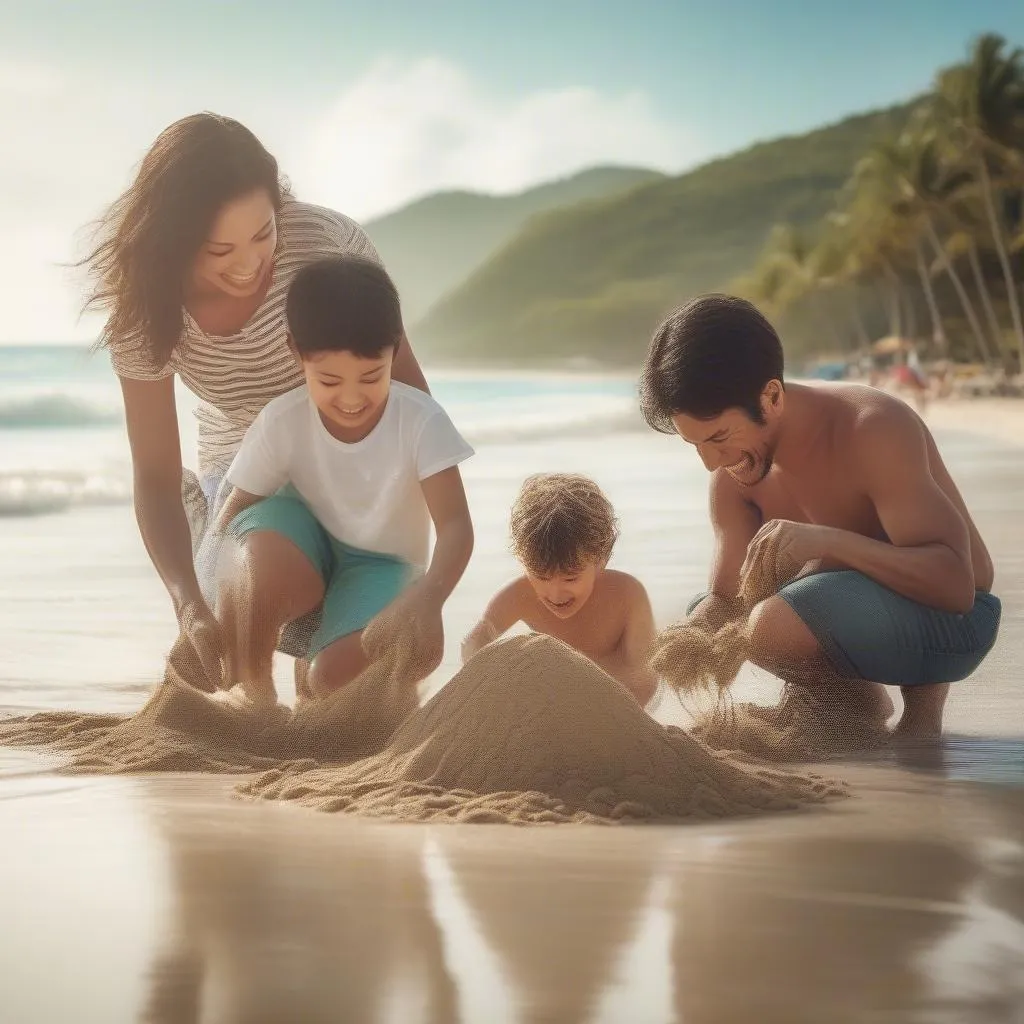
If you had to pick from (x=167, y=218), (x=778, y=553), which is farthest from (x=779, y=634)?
(x=167, y=218)

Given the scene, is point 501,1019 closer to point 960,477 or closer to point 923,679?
point 923,679

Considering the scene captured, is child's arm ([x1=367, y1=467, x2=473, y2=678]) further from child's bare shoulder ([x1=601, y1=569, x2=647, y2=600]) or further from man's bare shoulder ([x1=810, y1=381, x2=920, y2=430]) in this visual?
man's bare shoulder ([x1=810, y1=381, x2=920, y2=430])

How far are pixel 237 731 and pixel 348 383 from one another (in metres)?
0.82

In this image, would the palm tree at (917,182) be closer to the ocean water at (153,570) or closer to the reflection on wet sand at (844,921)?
the ocean water at (153,570)

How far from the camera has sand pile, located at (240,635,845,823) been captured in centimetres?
298

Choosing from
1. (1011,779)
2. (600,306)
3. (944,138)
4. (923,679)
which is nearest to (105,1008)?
(1011,779)

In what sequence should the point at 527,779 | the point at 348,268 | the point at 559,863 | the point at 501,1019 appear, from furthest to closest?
the point at 348,268, the point at 527,779, the point at 559,863, the point at 501,1019

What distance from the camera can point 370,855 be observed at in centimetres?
265

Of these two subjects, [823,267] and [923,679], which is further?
[823,267]

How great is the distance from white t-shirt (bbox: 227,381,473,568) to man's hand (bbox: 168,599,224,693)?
36cm

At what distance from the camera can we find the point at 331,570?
397cm

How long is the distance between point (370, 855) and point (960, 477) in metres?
11.0

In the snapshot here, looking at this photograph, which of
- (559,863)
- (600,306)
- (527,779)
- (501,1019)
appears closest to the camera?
(501,1019)

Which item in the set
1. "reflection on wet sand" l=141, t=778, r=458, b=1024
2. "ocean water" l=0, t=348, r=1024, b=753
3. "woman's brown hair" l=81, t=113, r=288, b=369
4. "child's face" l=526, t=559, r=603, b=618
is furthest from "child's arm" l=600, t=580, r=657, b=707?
"woman's brown hair" l=81, t=113, r=288, b=369
